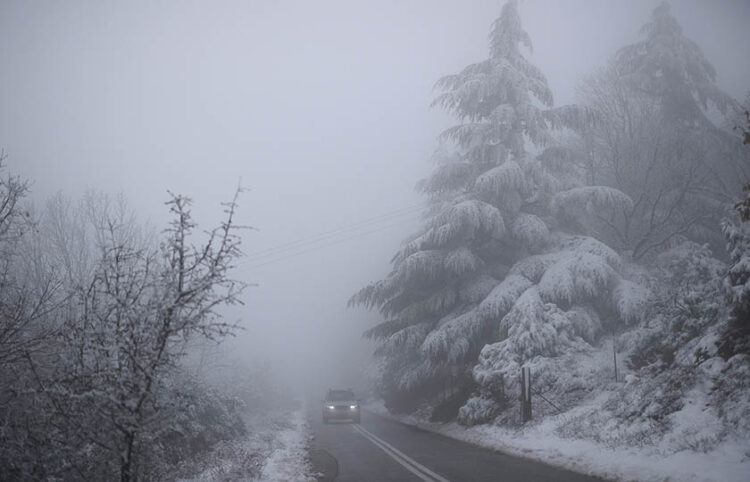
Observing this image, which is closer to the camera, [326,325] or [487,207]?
[487,207]

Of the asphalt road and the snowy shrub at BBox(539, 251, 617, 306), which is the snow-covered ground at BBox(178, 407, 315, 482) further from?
the snowy shrub at BBox(539, 251, 617, 306)

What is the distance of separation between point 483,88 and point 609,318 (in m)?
10.9

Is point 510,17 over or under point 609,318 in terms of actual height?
over

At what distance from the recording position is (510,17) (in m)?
20.2

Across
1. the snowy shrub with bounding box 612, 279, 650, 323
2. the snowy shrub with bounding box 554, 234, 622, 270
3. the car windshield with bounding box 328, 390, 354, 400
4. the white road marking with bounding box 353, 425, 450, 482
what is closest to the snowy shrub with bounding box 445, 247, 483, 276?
the snowy shrub with bounding box 554, 234, 622, 270

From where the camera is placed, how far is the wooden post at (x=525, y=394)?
42.1 ft

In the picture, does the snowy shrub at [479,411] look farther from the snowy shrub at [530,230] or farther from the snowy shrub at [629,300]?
the snowy shrub at [530,230]

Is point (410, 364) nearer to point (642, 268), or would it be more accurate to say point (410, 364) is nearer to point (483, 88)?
point (642, 268)

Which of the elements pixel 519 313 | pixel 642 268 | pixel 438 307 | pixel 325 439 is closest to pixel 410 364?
pixel 438 307

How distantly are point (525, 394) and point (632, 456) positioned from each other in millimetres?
5075

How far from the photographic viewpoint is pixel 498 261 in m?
19.9

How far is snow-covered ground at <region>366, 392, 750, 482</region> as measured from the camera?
21.4 ft

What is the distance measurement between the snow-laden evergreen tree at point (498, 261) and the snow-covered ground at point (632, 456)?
9.09 feet

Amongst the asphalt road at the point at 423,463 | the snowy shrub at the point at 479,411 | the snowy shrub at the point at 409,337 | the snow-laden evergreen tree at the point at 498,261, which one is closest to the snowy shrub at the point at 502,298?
the snow-laden evergreen tree at the point at 498,261
